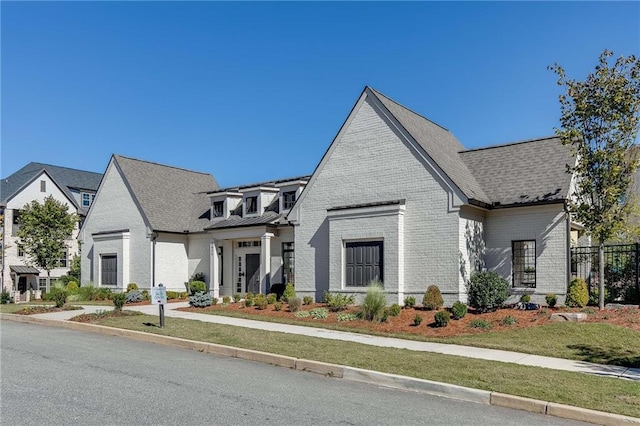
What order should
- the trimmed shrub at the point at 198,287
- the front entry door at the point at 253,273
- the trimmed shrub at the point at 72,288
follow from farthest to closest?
the trimmed shrub at the point at 72,288
the front entry door at the point at 253,273
the trimmed shrub at the point at 198,287

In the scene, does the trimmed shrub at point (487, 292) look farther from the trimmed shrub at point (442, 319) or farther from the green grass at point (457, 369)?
the green grass at point (457, 369)

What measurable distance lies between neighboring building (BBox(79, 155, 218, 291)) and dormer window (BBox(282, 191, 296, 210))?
5.54m

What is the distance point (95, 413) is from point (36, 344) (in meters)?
7.29

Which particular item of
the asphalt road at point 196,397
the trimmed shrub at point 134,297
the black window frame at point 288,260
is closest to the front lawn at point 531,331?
the asphalt road at point 196,397

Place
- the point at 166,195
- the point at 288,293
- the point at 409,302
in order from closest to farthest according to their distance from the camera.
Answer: the point at 409,302, the point at 288,293, the point at 166,195

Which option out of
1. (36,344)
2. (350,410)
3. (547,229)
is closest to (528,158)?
(547,229)

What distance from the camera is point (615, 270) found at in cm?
1784

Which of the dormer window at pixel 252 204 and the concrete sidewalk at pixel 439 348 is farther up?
the dormer window at pixel 252 204

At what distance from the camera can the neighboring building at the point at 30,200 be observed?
139 feet

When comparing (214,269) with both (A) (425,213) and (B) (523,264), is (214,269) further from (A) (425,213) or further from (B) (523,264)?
(B) (523,264)

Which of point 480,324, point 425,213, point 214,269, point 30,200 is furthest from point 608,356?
point 30,200

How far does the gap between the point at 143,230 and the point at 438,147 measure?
55.3 ft

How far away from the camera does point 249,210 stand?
26.8m

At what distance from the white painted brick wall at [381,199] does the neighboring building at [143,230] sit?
29.4 ft
